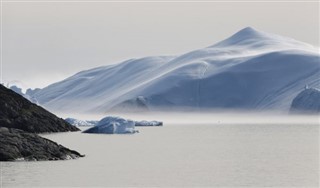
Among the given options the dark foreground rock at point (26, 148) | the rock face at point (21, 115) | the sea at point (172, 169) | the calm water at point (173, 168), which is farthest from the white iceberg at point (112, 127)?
the dark foreground rock at point (26, 148)

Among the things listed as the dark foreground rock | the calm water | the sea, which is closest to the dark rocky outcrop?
the dark foreground rock

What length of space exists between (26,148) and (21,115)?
4241 centimetres

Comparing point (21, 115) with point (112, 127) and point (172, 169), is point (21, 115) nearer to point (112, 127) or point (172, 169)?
point (112, 127)

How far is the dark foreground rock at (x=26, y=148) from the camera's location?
5162 centimetres

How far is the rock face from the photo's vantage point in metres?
92.0

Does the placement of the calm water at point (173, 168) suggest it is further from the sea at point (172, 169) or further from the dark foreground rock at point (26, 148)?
the dark foreground rock at point (26, 148)

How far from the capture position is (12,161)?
51.2 meters

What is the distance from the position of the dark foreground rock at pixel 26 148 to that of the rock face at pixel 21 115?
36.6 meters

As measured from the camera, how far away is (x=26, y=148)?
52625mm

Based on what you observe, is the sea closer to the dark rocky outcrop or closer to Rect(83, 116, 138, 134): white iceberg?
the dark rocky outcrop

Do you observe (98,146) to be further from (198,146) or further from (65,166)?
(65,166)

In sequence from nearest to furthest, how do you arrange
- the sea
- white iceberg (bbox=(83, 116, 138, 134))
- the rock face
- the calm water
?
the sea, the calm water, the rock face, white iceberg (bbox=(83, 116, 138, 134))

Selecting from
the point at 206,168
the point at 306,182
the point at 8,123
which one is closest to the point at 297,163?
the point at 206,168

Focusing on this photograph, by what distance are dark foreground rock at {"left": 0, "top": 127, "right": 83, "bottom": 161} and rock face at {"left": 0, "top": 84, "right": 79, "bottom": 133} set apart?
36.6m
